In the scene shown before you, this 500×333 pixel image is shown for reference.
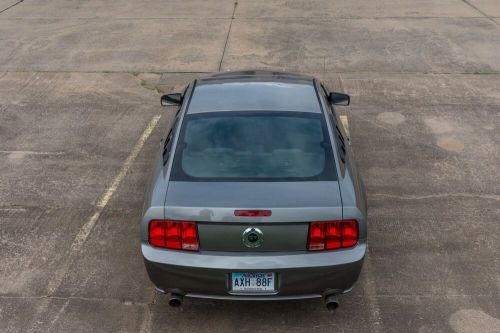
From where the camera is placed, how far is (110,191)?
606 centimetres

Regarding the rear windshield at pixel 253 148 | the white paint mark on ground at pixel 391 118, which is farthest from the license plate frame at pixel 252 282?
the white paint mark on ground at pixel 391 118

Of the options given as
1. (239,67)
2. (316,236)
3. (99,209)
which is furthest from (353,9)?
(316,236)

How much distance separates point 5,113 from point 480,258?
7.01 meters

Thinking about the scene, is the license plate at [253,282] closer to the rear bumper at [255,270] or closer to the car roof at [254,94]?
the rear bumper at [255,270]

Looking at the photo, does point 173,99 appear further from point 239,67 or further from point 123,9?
point 123,9

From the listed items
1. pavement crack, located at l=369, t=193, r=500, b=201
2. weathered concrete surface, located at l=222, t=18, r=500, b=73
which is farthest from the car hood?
weathered concrete surface, located at l=222, t=18, r=500, b=73

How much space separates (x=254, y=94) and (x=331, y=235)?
5.26 ft

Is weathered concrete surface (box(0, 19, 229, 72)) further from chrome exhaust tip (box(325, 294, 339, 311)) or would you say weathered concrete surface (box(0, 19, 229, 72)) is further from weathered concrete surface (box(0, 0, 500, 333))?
chrome exhaust tip (box(325, 294, 339, 311))

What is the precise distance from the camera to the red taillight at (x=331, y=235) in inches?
143

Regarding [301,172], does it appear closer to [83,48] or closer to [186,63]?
[186,63]

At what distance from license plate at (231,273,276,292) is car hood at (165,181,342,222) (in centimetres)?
A: 42

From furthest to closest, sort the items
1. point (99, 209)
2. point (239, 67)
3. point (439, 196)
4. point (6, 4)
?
1. point (6, 4)
2. point (239, 67)
3. point (439, 196)
4. point (99, 209)

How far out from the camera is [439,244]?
16.8 ft

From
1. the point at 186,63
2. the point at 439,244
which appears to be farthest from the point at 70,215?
the point at 186,63
